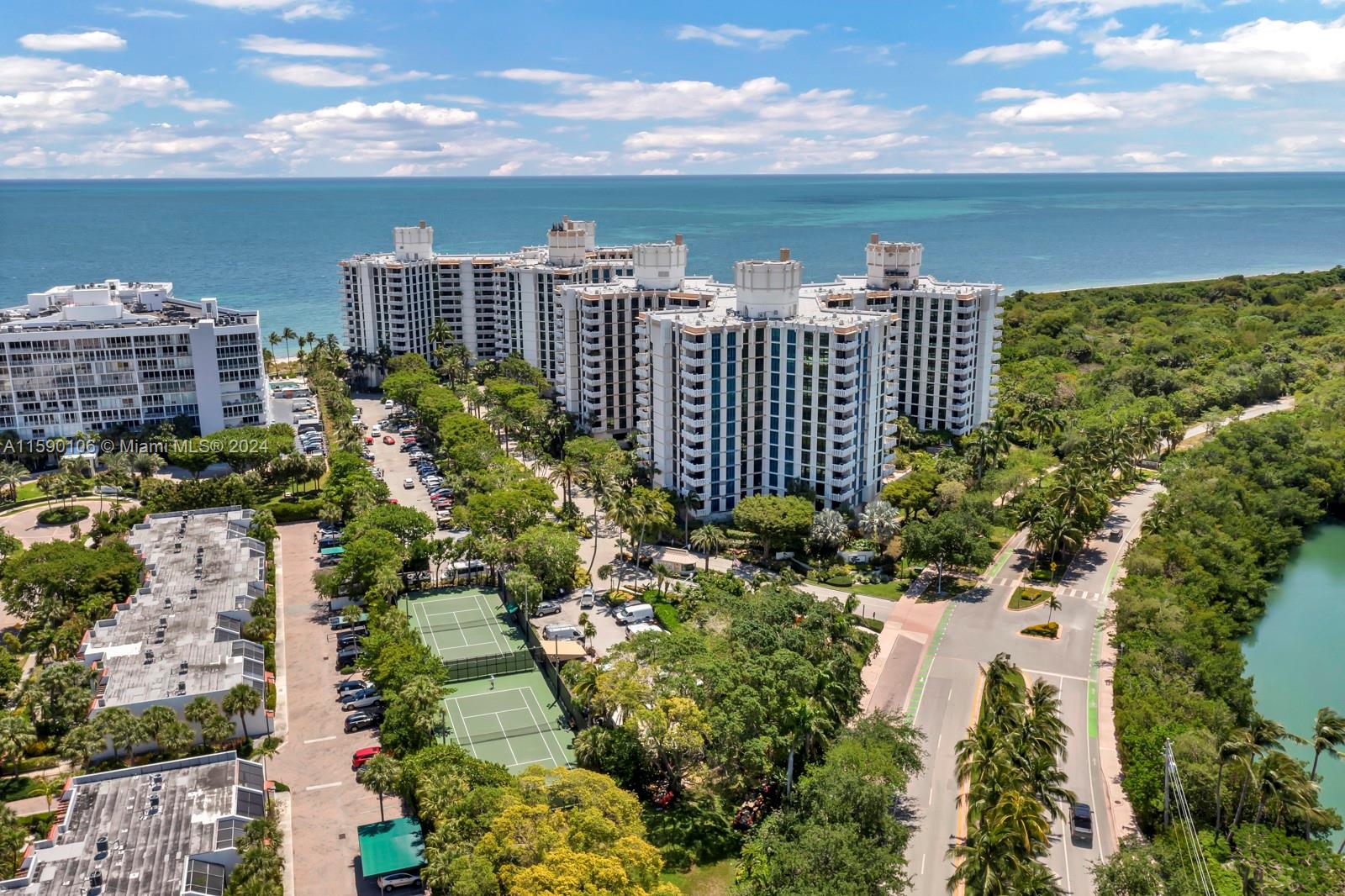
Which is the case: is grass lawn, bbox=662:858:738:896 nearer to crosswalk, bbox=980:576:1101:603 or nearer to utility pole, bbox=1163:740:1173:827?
utility pole, bbox=1163:740:1173:827

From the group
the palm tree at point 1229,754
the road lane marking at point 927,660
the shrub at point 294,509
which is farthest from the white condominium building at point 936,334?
the palm tree at point 1229,754

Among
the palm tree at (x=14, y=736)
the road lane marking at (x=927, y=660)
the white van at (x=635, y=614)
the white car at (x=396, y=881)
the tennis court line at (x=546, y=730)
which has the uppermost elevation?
the palm tree at (x=14, y=736)

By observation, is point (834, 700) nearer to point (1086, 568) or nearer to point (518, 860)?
point (518, 860)

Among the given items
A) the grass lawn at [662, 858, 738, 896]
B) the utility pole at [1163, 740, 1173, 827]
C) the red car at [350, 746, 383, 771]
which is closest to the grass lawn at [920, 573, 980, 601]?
the utility pole at [1163, 740, 1173, 827]

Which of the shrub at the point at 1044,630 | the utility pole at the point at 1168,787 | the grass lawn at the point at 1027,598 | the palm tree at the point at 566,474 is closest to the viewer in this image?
the utility pole at the point at 1168,787

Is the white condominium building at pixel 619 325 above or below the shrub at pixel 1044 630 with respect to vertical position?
above

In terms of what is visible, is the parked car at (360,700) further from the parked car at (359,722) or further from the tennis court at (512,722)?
the tennis court at (512,722)

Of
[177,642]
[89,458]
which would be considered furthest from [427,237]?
[177,642]
